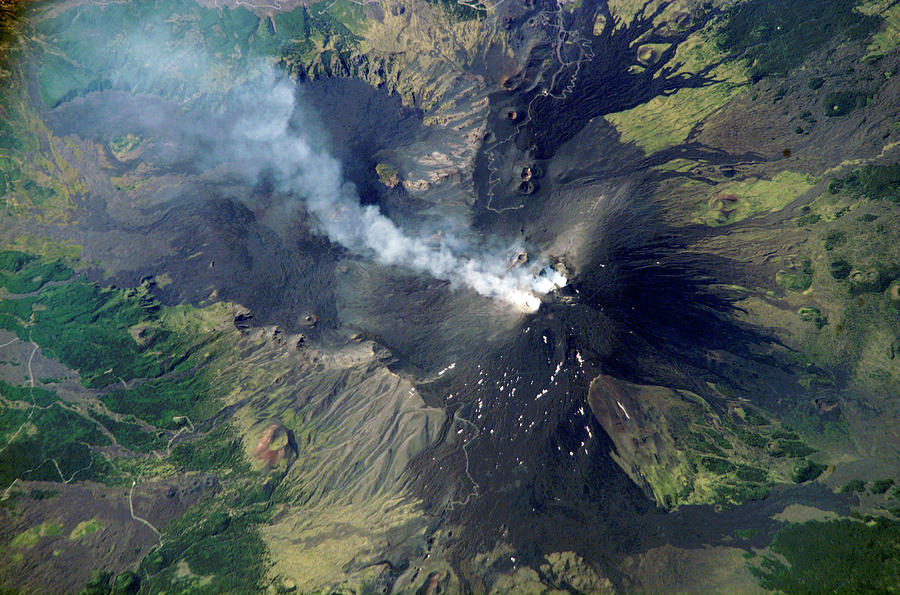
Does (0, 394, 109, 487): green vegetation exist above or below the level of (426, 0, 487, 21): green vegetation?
below

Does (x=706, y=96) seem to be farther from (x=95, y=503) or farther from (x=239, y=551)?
(x=95, y=503)

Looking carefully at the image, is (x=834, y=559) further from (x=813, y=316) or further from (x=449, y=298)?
(x=449, y=298)

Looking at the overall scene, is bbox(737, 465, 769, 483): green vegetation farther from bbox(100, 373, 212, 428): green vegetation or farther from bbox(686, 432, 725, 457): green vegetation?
bbox(100, 373, 212, 428): green vegetation

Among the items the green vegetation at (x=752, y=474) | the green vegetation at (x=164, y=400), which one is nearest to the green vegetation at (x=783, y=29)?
the green vegetation at (x=752, y=474)

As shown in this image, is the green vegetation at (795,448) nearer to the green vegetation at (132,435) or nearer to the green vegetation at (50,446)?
the green vegetation at (132,435)

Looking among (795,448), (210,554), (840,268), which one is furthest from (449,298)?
(840,268)

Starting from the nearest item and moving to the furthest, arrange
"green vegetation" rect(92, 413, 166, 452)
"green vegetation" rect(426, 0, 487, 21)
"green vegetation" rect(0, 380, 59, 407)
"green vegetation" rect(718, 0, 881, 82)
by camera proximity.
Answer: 1. "green vegetation" rect(92, 413, 166, 452)
2. "green vegetation" rect(0, 380, 59, 407)
3. "green vegetation" rect(718, 0, 881, 82)
4. "green vegetation" rect(426, 0, 487, 21)

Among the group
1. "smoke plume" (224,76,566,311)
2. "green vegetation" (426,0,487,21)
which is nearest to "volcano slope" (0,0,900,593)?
"smoke plume" (224,76,566,311)
